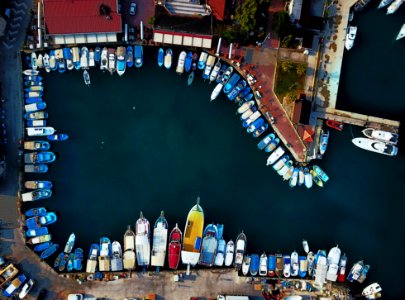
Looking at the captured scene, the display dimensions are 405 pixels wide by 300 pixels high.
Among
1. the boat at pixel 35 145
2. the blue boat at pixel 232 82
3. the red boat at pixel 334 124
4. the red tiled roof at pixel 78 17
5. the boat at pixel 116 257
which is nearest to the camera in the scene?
the red tiled roof at pixel 78 17

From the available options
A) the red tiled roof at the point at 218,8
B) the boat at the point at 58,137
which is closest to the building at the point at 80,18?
the red tiled roof at the point at 218,8

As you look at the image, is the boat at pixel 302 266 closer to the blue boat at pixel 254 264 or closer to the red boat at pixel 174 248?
the blue boat at pixel 254 264

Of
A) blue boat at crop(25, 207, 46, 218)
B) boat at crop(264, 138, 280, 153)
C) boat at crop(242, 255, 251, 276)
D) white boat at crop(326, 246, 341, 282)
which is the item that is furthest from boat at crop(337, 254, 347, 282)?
blue boat at crop(25, 207, 46, 218)

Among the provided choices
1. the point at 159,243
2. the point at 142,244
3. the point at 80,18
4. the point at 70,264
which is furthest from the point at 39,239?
the point at 80,18

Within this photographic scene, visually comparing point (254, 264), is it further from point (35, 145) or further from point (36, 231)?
point (35, 145)

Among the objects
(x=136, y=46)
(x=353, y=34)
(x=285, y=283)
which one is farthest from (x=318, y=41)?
(x=285, y=283)

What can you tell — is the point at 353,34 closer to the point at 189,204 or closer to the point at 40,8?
the point at 189,204

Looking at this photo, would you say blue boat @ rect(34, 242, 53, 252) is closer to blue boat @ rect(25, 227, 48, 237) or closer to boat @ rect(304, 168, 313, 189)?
blue boat @ rect(25, 227, 48, 237)
